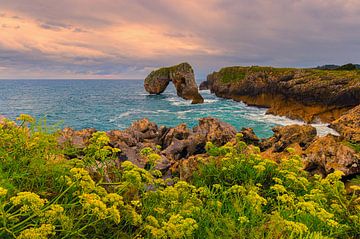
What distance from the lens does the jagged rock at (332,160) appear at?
10.4 metres

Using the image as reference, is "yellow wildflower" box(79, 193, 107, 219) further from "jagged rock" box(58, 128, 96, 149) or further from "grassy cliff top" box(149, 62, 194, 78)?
"grassy cliff top" box(149, 62, 194, 78)

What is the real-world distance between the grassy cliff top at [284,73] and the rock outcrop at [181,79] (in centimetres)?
1175

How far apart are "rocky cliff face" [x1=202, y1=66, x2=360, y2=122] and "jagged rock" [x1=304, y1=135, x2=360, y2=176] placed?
33.1m

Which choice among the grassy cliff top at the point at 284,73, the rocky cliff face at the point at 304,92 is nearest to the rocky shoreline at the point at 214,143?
the rocky cliff face at the point at 304,92

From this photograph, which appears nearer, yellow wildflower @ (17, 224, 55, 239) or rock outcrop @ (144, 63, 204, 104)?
yellow wildflower @ (17, 224, 55, 239)

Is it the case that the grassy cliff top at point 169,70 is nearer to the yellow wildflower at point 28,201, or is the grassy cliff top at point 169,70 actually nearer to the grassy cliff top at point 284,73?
the grassy cliff top at point 284,73

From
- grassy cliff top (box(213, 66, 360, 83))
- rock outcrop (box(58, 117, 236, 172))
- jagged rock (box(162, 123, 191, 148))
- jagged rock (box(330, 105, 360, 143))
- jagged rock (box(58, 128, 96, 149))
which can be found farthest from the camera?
grassy cliff top (box(213, 66, 360, 83))

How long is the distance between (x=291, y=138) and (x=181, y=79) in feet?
206

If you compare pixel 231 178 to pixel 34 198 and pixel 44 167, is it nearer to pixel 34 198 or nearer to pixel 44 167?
pixel 44 167

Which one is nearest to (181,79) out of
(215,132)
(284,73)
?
(284,73)

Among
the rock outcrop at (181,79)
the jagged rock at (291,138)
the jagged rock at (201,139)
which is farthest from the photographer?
the rock outcrop at (181,79)

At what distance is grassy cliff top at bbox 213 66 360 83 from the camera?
45.9 metres

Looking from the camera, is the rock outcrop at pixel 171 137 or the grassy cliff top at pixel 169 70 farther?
the grassy cliff top at pixel 169 70

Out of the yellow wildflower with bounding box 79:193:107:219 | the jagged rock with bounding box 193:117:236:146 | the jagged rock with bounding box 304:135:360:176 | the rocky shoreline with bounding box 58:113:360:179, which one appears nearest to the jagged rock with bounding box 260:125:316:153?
the rocky shoreline with bounding box 58:113:360:179
